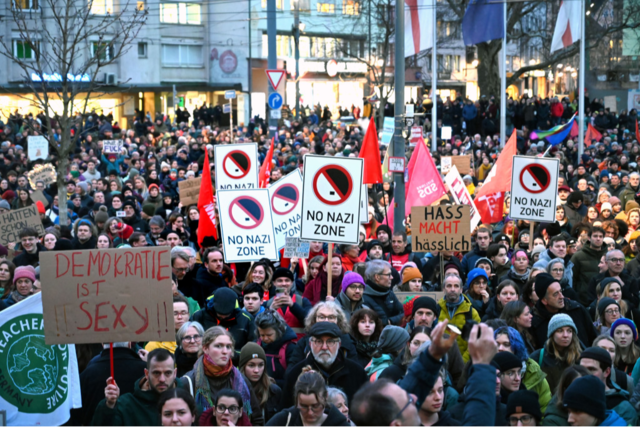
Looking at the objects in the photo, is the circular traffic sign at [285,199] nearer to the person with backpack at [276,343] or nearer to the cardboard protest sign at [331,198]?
the cardboard protest sign at [331,198]

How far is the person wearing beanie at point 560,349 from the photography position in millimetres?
6422

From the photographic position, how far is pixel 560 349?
21.3 ft

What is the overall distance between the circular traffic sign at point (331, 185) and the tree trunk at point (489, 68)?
103 feet

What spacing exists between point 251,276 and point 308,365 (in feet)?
9.64

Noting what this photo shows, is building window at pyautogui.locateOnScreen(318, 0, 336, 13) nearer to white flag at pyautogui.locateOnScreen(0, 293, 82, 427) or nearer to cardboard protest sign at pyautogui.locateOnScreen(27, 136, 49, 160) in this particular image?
cardboard protest sign at pyautogui.locateOnScreen(27, 136, 49, 160)

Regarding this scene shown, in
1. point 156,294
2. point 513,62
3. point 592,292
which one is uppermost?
point 513,62

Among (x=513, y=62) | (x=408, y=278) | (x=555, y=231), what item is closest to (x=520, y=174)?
(x=555, y=231)

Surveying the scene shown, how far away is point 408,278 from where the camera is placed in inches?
344

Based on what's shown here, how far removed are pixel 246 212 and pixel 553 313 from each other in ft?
12.4

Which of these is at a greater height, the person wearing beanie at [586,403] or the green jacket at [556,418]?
the person wearing beanie at [586,403]

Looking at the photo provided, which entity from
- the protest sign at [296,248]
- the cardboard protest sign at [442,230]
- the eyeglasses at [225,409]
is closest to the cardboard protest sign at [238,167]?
the protest sign at [296,248]

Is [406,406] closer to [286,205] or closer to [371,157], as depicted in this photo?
[286,205]

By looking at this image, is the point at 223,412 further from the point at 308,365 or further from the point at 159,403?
the point at 308,365

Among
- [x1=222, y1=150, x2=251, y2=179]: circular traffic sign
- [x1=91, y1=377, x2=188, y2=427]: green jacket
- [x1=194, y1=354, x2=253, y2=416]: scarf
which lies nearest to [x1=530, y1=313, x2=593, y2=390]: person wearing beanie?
[x1=194, y1=354, x2=253, y2=416]: scarf
